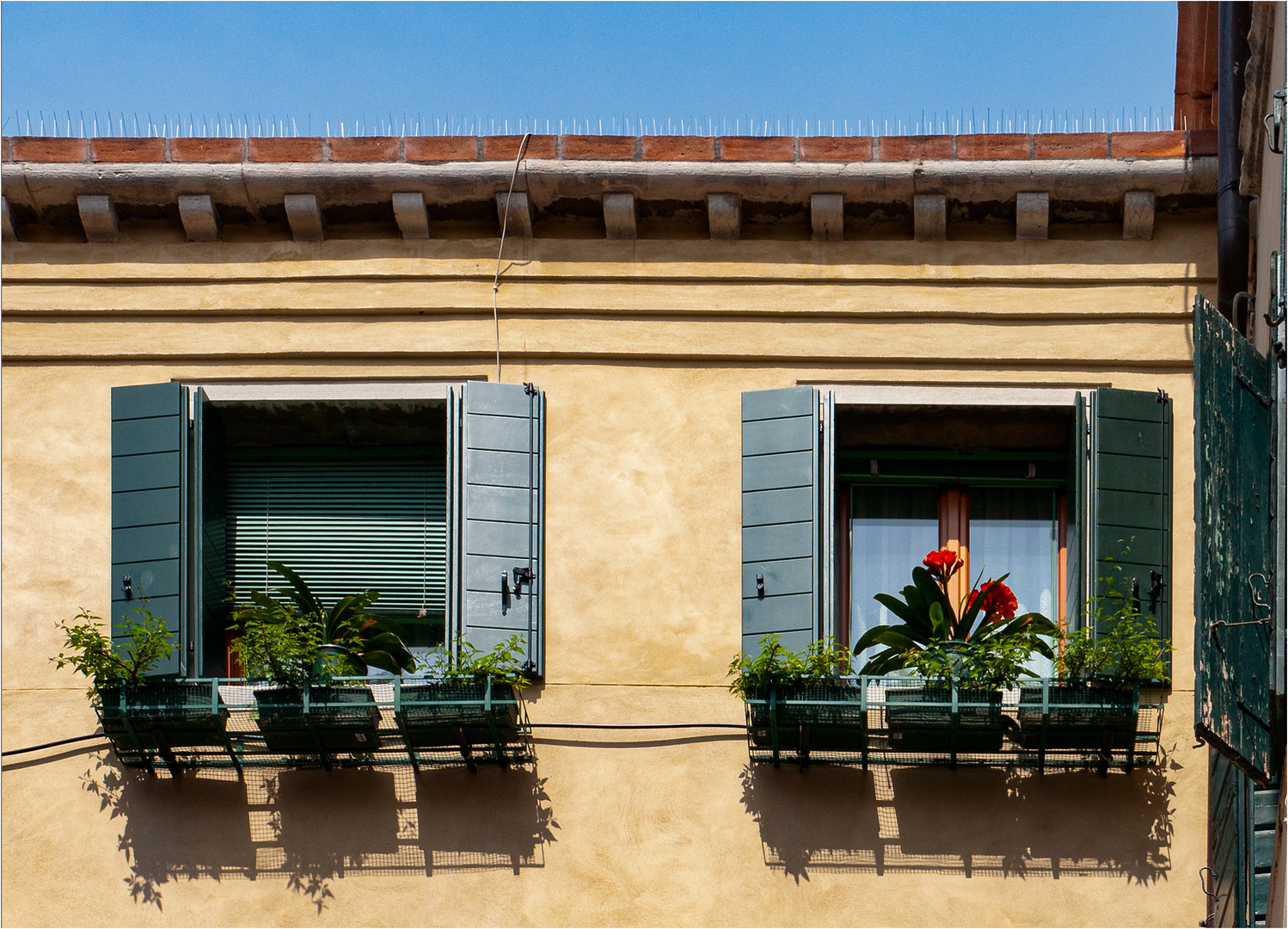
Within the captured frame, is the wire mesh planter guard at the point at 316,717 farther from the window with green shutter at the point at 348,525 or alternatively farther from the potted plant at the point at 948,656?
the potted plant at the point at 948,656

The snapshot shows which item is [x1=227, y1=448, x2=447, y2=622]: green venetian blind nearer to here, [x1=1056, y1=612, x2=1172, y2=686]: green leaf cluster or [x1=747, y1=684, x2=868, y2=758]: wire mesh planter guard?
[x1=747, y1=684, x2=868, y2=758]: wire mesh planter guard

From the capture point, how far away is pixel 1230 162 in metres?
9.40

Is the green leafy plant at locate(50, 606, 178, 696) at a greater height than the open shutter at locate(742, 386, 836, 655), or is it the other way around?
the open shutter at locate(742, 386, 836, 655)

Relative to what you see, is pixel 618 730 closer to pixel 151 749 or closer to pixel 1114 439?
pixel 151 749

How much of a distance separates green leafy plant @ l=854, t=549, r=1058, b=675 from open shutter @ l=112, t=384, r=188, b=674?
3420 millimetres

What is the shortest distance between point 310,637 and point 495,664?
0.89 m

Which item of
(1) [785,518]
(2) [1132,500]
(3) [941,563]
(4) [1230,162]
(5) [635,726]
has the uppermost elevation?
(4) [1230,162]

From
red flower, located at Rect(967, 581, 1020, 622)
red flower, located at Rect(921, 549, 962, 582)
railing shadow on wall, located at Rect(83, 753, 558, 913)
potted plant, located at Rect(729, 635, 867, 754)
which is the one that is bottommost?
railing shadow on wall, located at Rect(83, 753, 558, 913)

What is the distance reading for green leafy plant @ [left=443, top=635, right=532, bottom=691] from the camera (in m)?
8.80

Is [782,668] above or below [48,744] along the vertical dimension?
above

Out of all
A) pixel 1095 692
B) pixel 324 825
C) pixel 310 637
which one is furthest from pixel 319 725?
pixel 1095 692

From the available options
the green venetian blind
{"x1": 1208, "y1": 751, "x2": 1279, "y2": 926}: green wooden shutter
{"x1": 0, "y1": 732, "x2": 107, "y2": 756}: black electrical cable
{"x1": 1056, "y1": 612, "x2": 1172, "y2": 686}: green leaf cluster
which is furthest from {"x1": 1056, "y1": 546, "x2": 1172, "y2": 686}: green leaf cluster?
{"x1": 0, "y1": 732, "x2": 107, "y2": 756}: black electrical cable

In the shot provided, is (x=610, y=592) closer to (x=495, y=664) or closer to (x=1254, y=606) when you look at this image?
(x=495, y=664)

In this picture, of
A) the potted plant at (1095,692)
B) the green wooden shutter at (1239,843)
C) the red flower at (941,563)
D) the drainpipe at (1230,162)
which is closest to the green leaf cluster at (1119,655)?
the potted plant at (1095,692)
